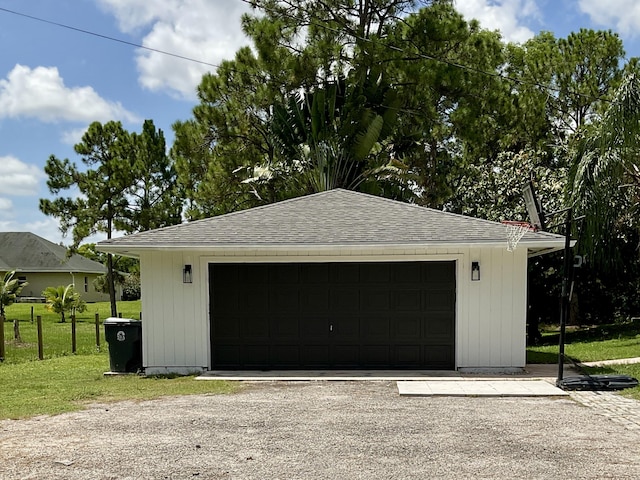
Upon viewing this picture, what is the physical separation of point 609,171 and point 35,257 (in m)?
37.9

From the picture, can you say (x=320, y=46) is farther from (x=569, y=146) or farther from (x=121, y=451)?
(x=121, y=451)

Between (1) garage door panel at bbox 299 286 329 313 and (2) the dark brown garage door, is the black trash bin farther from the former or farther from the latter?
(1) garage door panel at bbox 299 286 329 313

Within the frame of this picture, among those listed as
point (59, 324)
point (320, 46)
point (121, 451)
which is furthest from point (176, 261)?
point (59, 324)

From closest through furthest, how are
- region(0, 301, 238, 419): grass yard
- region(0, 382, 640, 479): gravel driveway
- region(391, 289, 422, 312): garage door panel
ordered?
region(0, 382, 640, 479): gravel driveway → region(0, 301, 238, 419): grass yard → region(391, 289, 422, 312): garage door panel

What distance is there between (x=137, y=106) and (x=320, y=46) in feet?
19.7

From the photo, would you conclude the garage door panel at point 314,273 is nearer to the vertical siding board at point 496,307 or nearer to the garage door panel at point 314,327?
the garage door panel at point 314,327

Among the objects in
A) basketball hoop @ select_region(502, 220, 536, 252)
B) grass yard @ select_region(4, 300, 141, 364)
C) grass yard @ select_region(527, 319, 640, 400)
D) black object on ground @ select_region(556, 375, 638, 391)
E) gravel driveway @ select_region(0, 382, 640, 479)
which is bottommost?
grass yard @ select_region(4, 300, 141, 364)

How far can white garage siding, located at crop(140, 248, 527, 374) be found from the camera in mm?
10281

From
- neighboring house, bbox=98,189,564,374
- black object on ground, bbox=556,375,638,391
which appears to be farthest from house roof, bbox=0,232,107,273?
black object on ground, bbox=556,375,638,391

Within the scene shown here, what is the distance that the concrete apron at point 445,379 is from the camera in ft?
27.7

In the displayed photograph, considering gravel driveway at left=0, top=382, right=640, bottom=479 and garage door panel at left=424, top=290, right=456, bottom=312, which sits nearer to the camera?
gravel driveway at left=0, top=382, right=640, bottom=479

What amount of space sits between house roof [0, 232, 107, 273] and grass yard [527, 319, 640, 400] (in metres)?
31.7

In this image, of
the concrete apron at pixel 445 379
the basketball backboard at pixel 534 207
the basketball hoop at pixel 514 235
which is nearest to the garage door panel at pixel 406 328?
the concrete apron at pixel 445 379

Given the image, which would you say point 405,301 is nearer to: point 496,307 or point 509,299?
point 496,307
